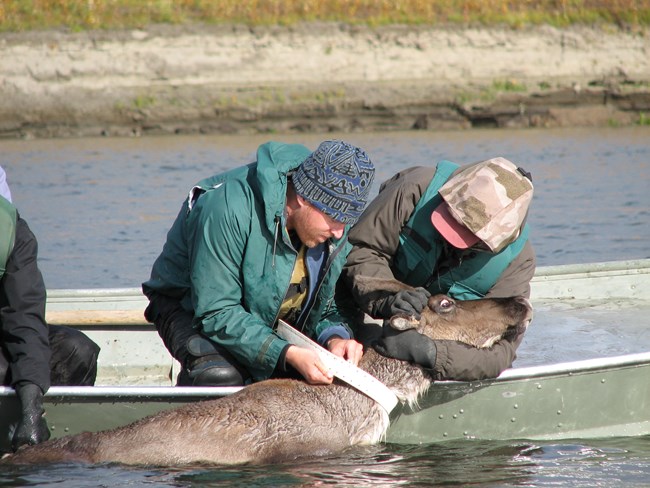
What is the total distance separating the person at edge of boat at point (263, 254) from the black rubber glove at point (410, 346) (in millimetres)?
192

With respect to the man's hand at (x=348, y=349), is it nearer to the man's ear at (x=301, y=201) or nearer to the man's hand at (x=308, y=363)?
the man's hand at (x=308, y=363)

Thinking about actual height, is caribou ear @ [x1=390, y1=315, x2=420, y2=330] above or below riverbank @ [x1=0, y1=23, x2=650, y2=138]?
above

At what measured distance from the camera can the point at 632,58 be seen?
86.4 feet

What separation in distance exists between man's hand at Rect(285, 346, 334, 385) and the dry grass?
21245 millimetres

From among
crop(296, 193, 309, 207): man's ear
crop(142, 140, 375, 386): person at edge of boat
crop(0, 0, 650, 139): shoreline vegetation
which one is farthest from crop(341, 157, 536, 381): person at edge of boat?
crop(0, 0, 650, 139): shoreline vegetation

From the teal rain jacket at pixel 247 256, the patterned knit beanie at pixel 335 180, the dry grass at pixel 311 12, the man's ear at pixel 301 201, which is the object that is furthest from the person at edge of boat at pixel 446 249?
the dry grass at pixel 311 12

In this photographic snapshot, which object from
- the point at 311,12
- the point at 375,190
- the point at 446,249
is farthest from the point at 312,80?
the point at 446,249

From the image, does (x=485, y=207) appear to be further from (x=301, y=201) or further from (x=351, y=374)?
→ (x=351, y=374)

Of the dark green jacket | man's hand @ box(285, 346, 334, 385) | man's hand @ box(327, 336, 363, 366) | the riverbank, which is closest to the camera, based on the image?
the dark green jacket

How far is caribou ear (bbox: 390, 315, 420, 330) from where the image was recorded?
5742 mm

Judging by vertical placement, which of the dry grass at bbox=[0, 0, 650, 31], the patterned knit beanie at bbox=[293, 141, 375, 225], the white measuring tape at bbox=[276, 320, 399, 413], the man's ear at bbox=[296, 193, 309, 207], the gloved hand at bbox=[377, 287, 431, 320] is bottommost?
the dry grass at bbox=[0, 0, 650, 31]

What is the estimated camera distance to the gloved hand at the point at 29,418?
18.1 feet

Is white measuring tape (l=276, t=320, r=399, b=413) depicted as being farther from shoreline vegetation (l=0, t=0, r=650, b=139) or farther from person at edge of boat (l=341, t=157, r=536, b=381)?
shoreline vegetation (l=0, t=0, r=650, b=139)

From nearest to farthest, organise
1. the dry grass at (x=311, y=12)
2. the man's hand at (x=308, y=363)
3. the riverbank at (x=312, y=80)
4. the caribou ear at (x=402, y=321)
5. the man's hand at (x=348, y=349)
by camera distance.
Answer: the man's hand at (x=308, y=363), the caribou ear at (x=402, y=321), the man's hand at (x=348, y=349), the riverbank at (x=312, y=80), the dry grass at (x=311, y=12)
